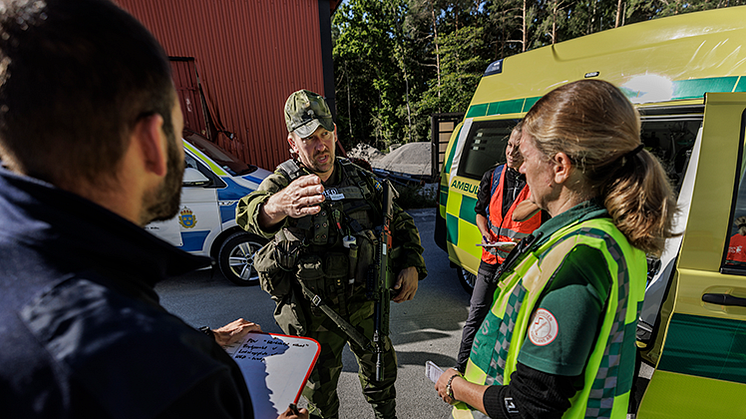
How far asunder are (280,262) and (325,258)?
234 millimetres

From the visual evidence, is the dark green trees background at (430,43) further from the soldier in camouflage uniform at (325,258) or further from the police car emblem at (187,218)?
the soldier in camouflage uniform at (325,258)

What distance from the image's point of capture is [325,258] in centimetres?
183

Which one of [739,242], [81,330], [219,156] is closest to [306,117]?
[81,330]

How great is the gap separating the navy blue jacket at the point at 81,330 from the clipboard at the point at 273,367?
20.0 inches

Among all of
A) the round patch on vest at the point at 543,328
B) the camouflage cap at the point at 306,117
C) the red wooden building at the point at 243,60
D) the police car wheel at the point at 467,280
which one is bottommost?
the police car wheel at the point at 467,280

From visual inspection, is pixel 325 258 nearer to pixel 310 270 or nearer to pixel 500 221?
pixel 310 270

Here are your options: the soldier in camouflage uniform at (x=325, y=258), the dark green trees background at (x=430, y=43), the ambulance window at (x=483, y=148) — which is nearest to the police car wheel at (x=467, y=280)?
the ambulance window at (x=483, y=148)

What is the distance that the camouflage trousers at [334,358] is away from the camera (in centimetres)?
189

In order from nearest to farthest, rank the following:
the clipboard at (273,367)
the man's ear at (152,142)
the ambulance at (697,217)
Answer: the man's ear at (152,142), the clipboard at (273,367), the ambulance at (697,217)

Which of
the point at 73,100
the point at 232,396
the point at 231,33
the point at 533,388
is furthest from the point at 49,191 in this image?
the point at 231,33

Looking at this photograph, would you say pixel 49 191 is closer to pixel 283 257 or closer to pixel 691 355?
pixel 283 257

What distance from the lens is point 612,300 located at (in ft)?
2.74

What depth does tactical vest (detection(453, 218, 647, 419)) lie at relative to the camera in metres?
0.85

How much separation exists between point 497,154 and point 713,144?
6.20ft
